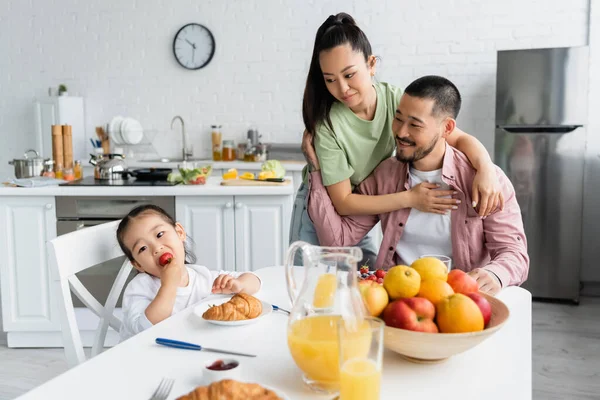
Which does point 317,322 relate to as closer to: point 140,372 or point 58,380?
point 140,372

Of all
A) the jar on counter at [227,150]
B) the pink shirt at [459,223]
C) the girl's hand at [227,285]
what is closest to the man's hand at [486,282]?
the pink shirt at [459,223]

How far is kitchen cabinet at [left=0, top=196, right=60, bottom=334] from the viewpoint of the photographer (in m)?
3.28

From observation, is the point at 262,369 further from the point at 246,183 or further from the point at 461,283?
the point at 246,183

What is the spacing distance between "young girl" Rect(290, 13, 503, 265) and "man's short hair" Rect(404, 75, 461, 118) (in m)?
0.17

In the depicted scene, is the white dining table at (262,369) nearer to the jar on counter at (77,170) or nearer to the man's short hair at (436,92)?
the man's short hair at (436,92)

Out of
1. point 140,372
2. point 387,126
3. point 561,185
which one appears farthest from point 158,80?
point 140,372

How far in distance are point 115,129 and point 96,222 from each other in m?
2.20

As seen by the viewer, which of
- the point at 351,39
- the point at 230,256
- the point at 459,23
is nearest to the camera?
the point at 351,39

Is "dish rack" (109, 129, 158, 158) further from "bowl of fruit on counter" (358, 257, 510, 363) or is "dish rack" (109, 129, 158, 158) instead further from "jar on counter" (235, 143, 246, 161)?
"bowl of fruit on counter" (358, 257, 510, 363)

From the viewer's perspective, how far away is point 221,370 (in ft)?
3.27

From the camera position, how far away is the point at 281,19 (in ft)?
17.1

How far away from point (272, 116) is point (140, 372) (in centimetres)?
433

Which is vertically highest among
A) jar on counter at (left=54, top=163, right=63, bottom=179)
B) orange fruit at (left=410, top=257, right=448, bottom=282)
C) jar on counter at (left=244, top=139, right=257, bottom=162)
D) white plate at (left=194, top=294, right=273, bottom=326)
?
jar on counter at (left=244, top=139, right=257, bottom=162)

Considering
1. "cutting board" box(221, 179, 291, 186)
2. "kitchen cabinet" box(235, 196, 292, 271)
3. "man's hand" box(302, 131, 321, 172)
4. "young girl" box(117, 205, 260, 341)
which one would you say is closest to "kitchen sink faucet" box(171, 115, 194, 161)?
"cutting board" box(221, 179, 291, 186)
